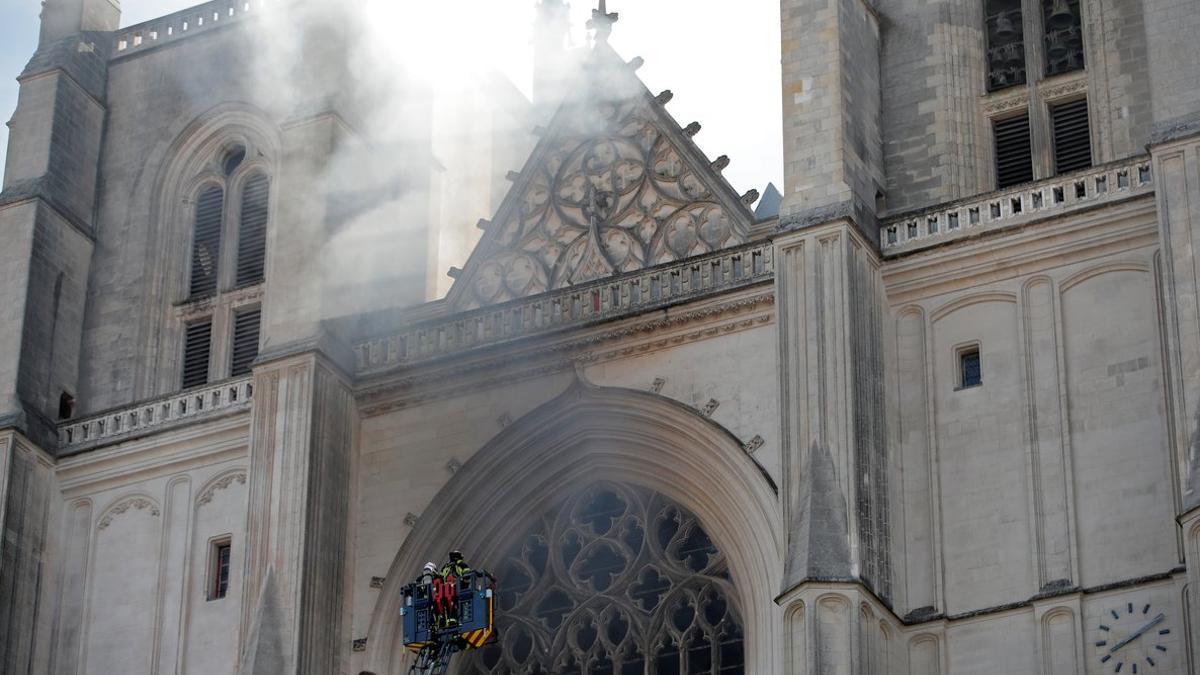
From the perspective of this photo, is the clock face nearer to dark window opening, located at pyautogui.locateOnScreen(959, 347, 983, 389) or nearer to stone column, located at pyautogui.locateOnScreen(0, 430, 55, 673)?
dark window opening, located at pyautogui.locateOnScreen(959, 347, 983, 389)

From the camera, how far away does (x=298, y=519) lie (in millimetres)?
31031

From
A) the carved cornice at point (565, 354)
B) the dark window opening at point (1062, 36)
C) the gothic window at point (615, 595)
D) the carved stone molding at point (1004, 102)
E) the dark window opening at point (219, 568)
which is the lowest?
the gothic window at point (615, 595)

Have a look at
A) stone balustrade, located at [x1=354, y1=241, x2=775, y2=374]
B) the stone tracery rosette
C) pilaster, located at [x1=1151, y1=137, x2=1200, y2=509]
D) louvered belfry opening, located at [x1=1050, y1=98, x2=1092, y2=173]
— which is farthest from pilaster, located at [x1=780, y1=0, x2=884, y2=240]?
pilaster, located at [x1=1151, y1=137, x2=1200, y2=509]

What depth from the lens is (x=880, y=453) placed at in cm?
2875

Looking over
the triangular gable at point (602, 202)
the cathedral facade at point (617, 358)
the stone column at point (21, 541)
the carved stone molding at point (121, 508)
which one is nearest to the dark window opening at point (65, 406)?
the cathedral facade at point (617, 358)

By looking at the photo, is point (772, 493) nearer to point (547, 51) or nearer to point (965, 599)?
point (965, 599)

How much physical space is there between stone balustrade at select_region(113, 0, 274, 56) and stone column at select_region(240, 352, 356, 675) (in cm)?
608

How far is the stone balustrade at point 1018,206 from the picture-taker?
95.7ft

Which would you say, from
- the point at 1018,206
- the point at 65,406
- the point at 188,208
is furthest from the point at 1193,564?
the point at 188,208

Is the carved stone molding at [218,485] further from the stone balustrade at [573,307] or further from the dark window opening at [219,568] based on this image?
the stone balustrade at [573,307]

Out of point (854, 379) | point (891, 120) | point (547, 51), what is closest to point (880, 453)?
point (854, 379)

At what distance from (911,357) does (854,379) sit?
52.3 inches

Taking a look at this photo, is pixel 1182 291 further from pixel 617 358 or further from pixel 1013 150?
pixel 617 358

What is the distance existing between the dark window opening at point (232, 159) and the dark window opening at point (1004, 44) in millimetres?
9712
